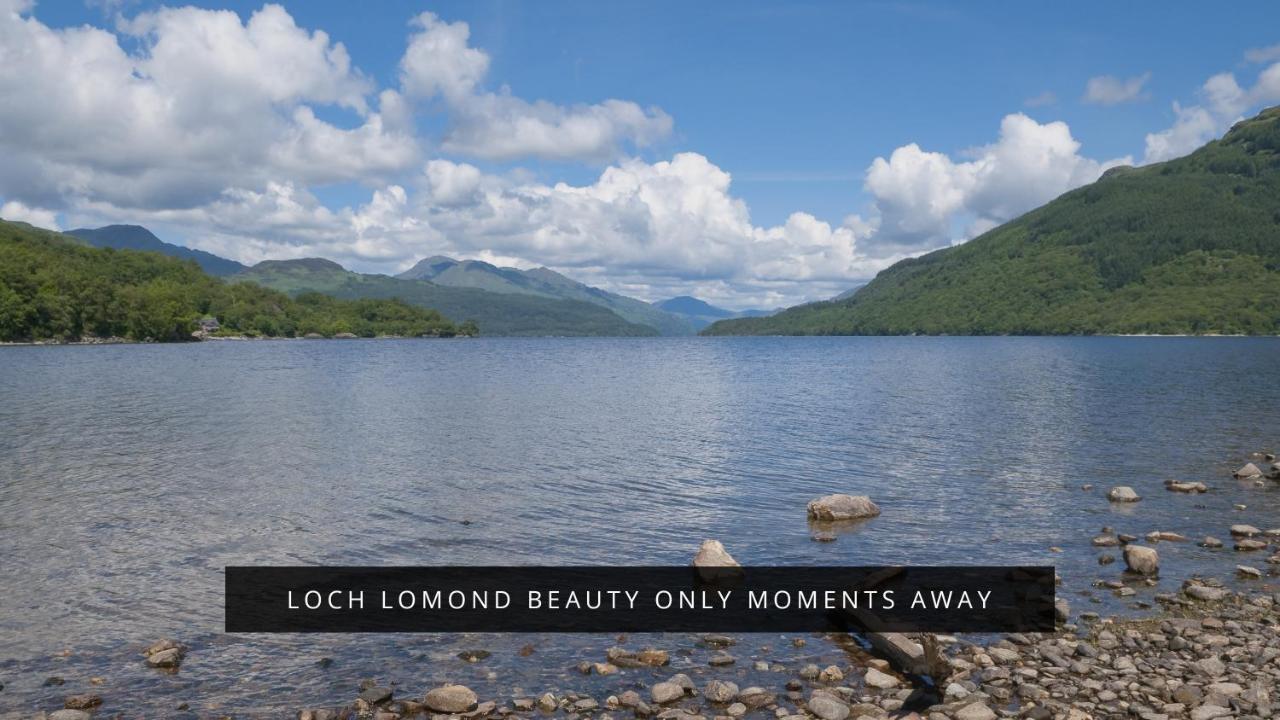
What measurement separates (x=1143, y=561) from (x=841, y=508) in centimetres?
1005

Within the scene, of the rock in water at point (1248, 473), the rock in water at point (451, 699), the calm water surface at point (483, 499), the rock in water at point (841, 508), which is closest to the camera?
the rock in water at point (451, 699)

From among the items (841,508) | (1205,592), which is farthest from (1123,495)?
(1205,592)

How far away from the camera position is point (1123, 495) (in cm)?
3212

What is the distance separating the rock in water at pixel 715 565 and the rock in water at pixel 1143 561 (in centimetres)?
1158

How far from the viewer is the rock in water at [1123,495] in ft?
105

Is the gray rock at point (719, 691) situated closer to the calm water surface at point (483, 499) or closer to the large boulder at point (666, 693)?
the large boulder at point (666, 693)

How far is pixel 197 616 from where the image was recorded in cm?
1909

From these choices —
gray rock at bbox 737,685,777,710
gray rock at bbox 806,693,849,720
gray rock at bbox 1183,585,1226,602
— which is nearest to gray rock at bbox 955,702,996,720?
gray rock at bbox 806,693,849,720

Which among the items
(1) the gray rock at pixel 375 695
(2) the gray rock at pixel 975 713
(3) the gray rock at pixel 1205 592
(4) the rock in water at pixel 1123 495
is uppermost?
(4) the rock in water at pixel 1123 495

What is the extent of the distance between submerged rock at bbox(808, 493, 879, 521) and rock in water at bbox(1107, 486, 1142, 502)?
1103 centimetres

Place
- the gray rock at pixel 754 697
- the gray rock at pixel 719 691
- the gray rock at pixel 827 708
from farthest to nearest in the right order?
the gray rock at pixel 719 691 → the gray rock at pixel 754 697 → the gray rock at pixel 827 708

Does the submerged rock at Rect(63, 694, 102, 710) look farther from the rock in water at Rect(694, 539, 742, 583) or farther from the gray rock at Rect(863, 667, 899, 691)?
the gray rock at Rect(863, 667, 899, 691)

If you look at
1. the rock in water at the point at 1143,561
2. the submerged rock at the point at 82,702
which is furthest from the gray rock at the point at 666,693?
the rock in water at the point at 1143,561

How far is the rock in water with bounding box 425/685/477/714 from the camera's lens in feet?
45.6
